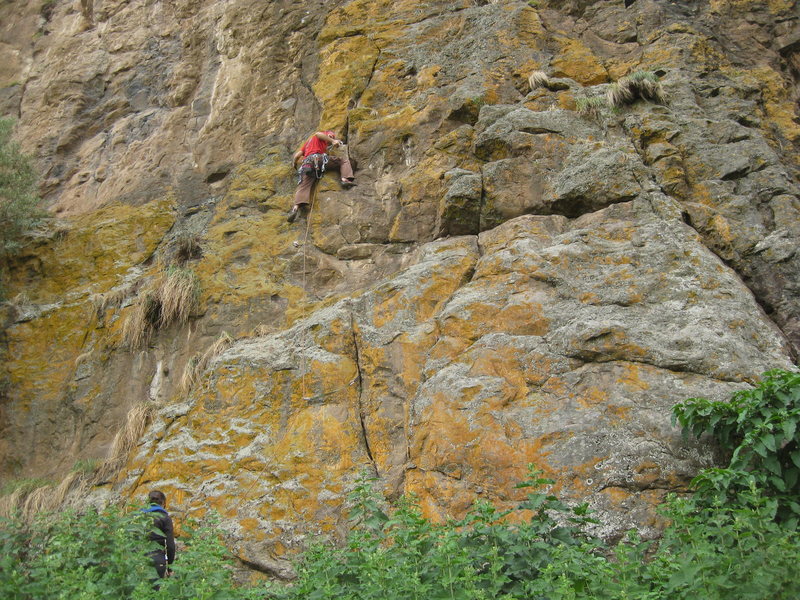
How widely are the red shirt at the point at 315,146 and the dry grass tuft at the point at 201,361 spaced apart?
308 centimetres

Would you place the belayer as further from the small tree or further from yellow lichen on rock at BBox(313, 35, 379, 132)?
yellow lichen on rock at BBox(313, 35, 379, 132)

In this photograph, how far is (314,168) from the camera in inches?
410

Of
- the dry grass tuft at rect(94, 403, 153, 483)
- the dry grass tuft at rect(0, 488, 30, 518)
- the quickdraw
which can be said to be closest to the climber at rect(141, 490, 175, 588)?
the dry grass tuft at rect(94, 403, 153, 483)

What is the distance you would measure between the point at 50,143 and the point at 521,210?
379 inches

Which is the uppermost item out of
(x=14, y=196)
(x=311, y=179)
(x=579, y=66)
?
(x=14, y=196)

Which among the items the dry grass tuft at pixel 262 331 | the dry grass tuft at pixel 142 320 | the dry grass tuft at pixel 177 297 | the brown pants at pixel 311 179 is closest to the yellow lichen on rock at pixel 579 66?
the brown pants at pixel 311 179

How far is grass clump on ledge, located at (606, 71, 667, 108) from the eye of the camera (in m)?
9.63

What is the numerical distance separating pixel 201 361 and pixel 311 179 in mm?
3220

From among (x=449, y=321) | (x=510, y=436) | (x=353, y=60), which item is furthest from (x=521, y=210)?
(x=353, y=60)

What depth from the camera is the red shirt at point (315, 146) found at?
34.4ft

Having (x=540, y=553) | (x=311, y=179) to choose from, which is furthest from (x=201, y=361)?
(x=540, y=553)

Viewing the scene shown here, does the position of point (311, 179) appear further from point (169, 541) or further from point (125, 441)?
point (169, 541)

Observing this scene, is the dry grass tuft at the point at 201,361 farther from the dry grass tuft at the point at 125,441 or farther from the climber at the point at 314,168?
the climber at the point at 314,168

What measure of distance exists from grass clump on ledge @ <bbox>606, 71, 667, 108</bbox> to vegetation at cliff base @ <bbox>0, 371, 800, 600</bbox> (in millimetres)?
4941
